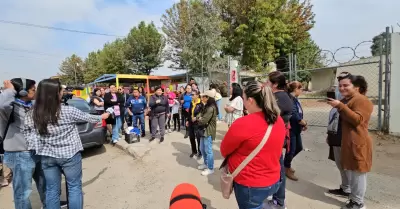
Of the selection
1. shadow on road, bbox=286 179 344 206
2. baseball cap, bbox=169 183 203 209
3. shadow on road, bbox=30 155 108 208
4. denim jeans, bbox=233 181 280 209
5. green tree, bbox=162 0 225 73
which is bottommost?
shadow on road, bbox=30 155 108 208

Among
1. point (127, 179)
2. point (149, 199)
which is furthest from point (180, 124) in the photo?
point (149, 199)

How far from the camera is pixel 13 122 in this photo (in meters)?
2.84

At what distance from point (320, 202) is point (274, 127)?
203 centimetres

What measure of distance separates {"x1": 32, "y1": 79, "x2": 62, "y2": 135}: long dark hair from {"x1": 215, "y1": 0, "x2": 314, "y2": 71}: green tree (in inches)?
768

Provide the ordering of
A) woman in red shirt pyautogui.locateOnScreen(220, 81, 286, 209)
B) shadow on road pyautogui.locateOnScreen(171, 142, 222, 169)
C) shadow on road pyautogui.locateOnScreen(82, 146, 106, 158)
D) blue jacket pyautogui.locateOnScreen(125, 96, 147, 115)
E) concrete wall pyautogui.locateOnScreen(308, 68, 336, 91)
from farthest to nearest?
concrete wall pyautogui.locateOnScreen(308, 68, 336, 91), blue jacket pyautogui.locateOnScreen(125, 96, 147, 115), shadow on road pyautogui.locateOnScreen(82, 146, 106, 158), shadow on road pyautogui.locateOnScreen(171, 142, 222, 169), woman in red shirt pyautogui.locateOnScreen(220, 81, 286, 209)

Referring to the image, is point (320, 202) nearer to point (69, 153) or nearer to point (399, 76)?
point (69, 153)

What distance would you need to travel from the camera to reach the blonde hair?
1869 millimetres

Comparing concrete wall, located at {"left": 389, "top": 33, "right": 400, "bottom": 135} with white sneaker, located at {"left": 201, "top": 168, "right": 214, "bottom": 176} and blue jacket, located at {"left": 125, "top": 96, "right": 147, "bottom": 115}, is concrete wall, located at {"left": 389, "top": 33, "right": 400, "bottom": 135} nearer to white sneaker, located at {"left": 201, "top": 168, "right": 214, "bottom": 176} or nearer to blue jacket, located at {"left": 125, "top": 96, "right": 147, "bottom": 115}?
white sneaker, located at {"left": 201, "top": 168, "right": 214, "bottom": 176}

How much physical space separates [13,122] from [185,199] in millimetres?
2560

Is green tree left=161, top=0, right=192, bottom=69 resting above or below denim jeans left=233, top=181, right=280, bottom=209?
above

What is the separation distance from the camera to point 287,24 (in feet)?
73.8

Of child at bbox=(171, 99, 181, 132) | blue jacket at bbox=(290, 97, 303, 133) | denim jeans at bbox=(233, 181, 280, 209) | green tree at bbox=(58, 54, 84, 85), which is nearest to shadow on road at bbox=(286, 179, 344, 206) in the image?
blue jacket at bbox=(290, 97, 303, 133)

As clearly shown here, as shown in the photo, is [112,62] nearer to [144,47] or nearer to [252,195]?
[144,47]

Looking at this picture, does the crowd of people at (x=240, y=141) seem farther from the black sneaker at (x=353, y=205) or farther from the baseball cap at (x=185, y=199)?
the baseball cap at (x=185, y=199)
